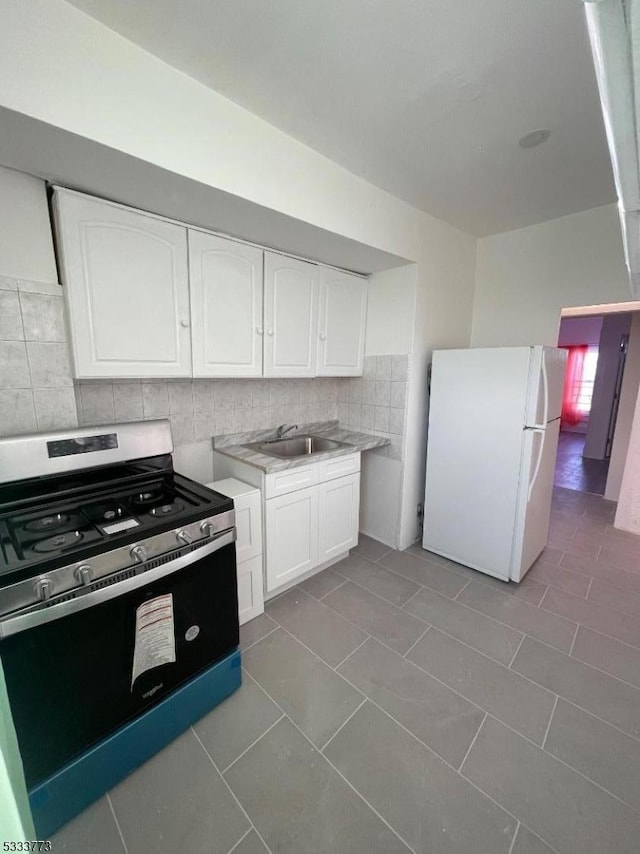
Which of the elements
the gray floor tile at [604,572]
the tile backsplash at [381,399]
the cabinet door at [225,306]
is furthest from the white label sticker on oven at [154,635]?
the gray floor tile at [604,572]

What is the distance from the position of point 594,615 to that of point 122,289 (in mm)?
2971

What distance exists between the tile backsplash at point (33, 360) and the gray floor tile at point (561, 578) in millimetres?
2860

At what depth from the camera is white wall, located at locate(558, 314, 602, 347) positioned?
22.4 ft

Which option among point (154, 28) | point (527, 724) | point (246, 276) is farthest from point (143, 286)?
point (527, 724)

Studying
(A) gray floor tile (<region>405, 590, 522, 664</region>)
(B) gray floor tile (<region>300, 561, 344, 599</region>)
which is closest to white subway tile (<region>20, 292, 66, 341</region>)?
(B) gray floor tile (<region>300, 561, 344, 599</region>)

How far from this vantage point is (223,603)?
146 cm

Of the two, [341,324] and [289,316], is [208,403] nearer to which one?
[289,316]

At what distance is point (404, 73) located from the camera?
1269 millimetres

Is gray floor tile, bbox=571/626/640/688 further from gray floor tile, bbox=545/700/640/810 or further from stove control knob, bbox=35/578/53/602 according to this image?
stove control knob, bbox=35/578/53/602

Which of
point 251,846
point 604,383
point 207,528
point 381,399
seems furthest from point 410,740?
point 604,383

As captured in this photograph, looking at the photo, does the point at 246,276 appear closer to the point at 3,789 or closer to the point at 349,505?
the point at 349,505

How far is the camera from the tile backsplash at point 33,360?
1.33m

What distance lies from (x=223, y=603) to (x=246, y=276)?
1645 millimetres

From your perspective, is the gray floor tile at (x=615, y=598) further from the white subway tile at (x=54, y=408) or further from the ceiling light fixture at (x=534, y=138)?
the white subway tile at (x=54, y=408)
